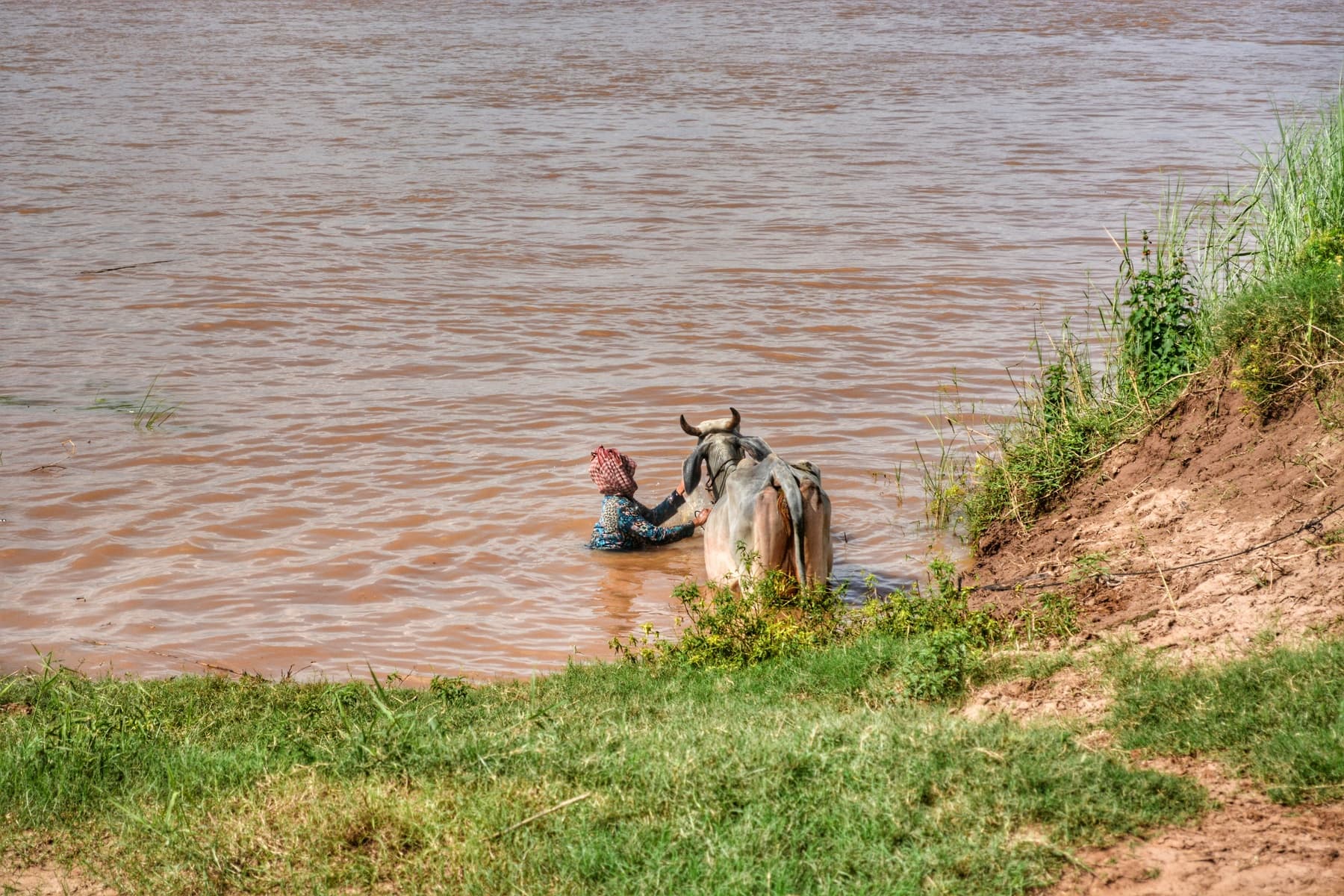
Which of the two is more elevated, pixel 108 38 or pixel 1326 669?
pixel 108 38

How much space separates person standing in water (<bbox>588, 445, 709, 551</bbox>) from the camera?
8852mm

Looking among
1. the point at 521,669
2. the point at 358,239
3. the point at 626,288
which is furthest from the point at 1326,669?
the point at 358,239

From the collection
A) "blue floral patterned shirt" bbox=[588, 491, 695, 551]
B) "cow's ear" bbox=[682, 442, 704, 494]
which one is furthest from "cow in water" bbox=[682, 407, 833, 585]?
"blue floral patterned shirt" bbox=[588, 491, 695, 551]

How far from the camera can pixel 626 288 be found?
1462cm

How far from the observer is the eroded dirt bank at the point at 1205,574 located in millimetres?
3982

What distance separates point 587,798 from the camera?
4566mm

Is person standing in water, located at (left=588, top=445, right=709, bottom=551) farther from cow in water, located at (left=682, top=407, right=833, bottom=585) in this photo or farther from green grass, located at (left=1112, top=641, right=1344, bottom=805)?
green grass, located at (left=1112, top=641, right=1344, bottom=805)

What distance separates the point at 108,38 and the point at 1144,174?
23.9m

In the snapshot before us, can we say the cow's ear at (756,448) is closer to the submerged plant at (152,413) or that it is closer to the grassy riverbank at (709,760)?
the grassy riverbank at (709,760)

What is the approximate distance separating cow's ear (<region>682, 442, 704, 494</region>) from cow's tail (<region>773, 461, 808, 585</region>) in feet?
4.35

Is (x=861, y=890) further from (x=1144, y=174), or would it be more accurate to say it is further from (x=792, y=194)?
(x=1144, y=174)

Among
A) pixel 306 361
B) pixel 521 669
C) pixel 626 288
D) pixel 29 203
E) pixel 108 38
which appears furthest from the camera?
pixel 108 38

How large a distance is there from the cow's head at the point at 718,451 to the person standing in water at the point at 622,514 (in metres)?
0.37

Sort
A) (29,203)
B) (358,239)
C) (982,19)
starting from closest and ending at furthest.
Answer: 1. (358,239)
2. (29,203)
3. (982,19)
